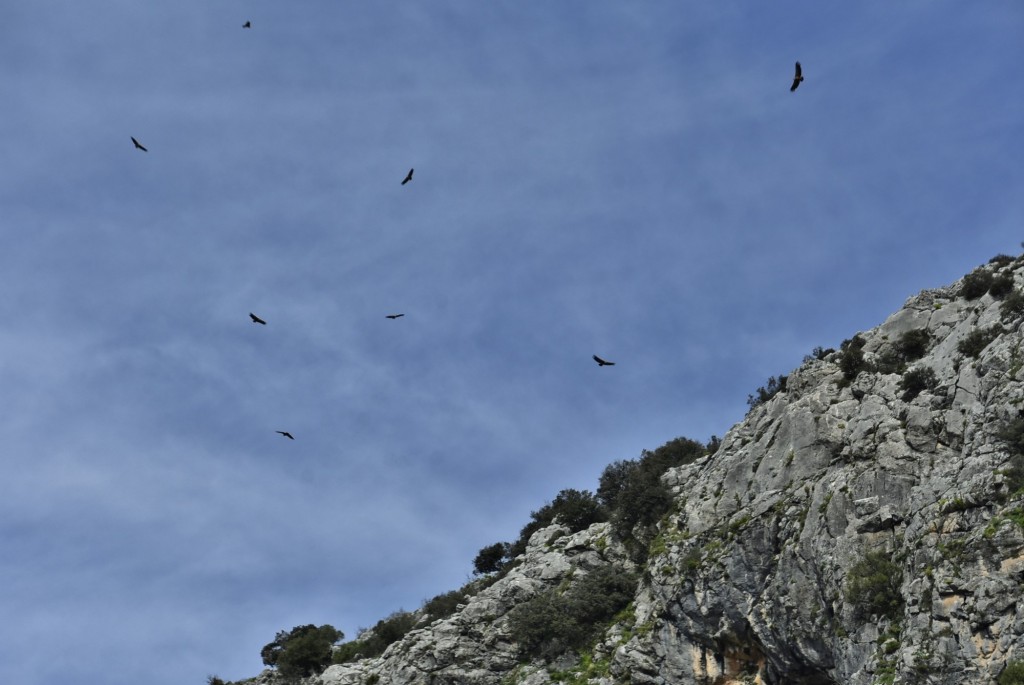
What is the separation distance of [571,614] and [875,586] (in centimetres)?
2206

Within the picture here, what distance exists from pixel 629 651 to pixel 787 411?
51.1 feet

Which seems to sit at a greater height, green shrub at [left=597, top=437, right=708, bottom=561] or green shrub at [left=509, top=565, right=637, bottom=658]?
green shrub at [left=597, top=437, right=708, bottom=561]

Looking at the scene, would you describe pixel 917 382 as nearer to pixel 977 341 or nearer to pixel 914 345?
pixel 977 341

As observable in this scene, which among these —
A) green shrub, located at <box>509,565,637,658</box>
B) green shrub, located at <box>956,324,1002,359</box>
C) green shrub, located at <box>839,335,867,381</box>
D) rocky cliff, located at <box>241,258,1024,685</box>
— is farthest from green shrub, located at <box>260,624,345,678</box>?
green shrub, located at <box>956,324,1002,359</box>

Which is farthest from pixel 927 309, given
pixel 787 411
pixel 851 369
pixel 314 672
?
pixel 314 672

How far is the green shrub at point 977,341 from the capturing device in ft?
150

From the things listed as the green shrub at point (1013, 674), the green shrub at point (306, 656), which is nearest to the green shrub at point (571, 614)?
the green shrub at point (306, 656)

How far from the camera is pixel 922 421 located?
44969 millimetres

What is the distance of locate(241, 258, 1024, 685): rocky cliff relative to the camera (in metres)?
35.8

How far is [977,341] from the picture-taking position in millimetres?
46656

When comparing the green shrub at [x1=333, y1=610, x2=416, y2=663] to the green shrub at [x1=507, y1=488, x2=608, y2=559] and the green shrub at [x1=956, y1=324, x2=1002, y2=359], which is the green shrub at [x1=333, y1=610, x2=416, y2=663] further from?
the green shrub at [x1=956, y1=324, x2=1002, y2=359]

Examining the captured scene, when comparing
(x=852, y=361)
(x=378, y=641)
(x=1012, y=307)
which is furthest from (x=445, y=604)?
(x=1012, y=307)

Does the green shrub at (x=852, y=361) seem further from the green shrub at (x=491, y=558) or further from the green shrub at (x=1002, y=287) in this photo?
the green shrub at (x=491, y=558)

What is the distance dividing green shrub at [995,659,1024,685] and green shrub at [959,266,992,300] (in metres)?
25.5
